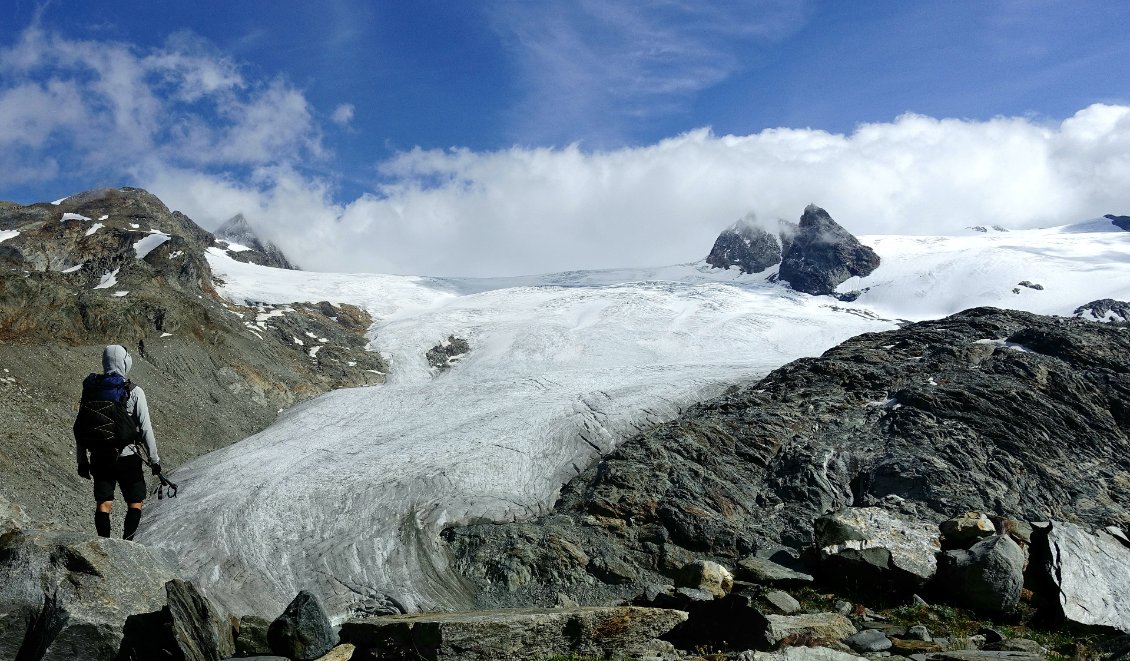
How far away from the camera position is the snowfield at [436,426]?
1891 cm

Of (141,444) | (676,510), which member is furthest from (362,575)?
(141,444)

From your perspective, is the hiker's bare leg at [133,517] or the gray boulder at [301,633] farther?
the hiker's bare leg at [133,517]

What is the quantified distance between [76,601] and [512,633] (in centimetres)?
452

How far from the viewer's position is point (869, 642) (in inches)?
380

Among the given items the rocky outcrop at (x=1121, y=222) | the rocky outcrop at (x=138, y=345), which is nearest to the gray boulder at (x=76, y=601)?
the rocky outcrop at (x=138, y=345)

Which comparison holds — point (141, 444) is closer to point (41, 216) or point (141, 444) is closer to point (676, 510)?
point (676, 510)

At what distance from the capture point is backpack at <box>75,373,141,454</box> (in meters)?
→ 9.27

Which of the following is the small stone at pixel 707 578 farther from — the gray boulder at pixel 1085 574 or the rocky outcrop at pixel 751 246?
the rocky outcrop at pixel 751 246

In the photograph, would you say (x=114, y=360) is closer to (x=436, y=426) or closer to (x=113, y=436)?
(x=113, y=436)

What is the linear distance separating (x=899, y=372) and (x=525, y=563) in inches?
664

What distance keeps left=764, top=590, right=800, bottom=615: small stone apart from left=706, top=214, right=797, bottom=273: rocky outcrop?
9700 centimetres

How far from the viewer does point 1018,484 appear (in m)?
21.3

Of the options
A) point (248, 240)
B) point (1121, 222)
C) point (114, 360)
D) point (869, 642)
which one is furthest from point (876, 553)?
point (1121, 222)

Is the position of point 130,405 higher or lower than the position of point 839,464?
higher
